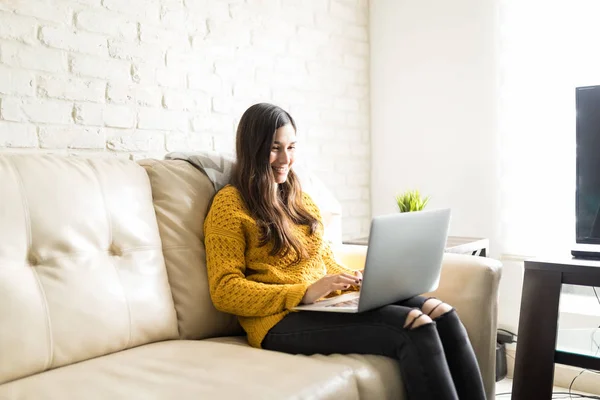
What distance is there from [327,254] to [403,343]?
1.81 feet

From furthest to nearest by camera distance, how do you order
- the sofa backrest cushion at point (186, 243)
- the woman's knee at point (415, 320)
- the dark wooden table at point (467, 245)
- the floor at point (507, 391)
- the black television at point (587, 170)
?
the floor at point (507, 391)
the dark wooden table at point (467, 245)
the black television at point (587, 170)
the sofa backrest cushion at point (186, 243)
the woman's knee at point (415, 320)

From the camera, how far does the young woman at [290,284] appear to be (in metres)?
1.46

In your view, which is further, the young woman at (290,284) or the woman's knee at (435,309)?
the woman's knee at (435,309)

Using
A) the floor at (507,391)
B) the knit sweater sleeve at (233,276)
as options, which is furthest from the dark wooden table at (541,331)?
the knit sweater sleeve at (233,276)

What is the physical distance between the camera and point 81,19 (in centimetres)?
193

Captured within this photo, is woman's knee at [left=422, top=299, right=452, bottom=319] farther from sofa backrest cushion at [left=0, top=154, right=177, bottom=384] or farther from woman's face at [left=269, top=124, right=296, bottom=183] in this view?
sofa backrest cushion at [left=0, top=154, right=177, bottom=384]

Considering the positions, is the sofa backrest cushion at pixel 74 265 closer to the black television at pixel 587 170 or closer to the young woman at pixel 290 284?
the young woman at pixel 290 284

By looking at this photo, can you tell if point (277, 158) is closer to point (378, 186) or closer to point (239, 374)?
point (239, 374)

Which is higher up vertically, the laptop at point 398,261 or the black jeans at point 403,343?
the laptop at point 398,261

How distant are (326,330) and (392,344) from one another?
170 millimetres

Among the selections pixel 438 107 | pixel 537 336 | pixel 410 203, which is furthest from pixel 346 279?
pixel 438 107

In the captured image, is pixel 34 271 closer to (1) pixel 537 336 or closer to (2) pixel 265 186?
(2) pixel 265 186

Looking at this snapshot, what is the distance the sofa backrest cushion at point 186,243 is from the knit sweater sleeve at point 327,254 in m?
0.33

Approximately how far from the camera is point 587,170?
2111mm
